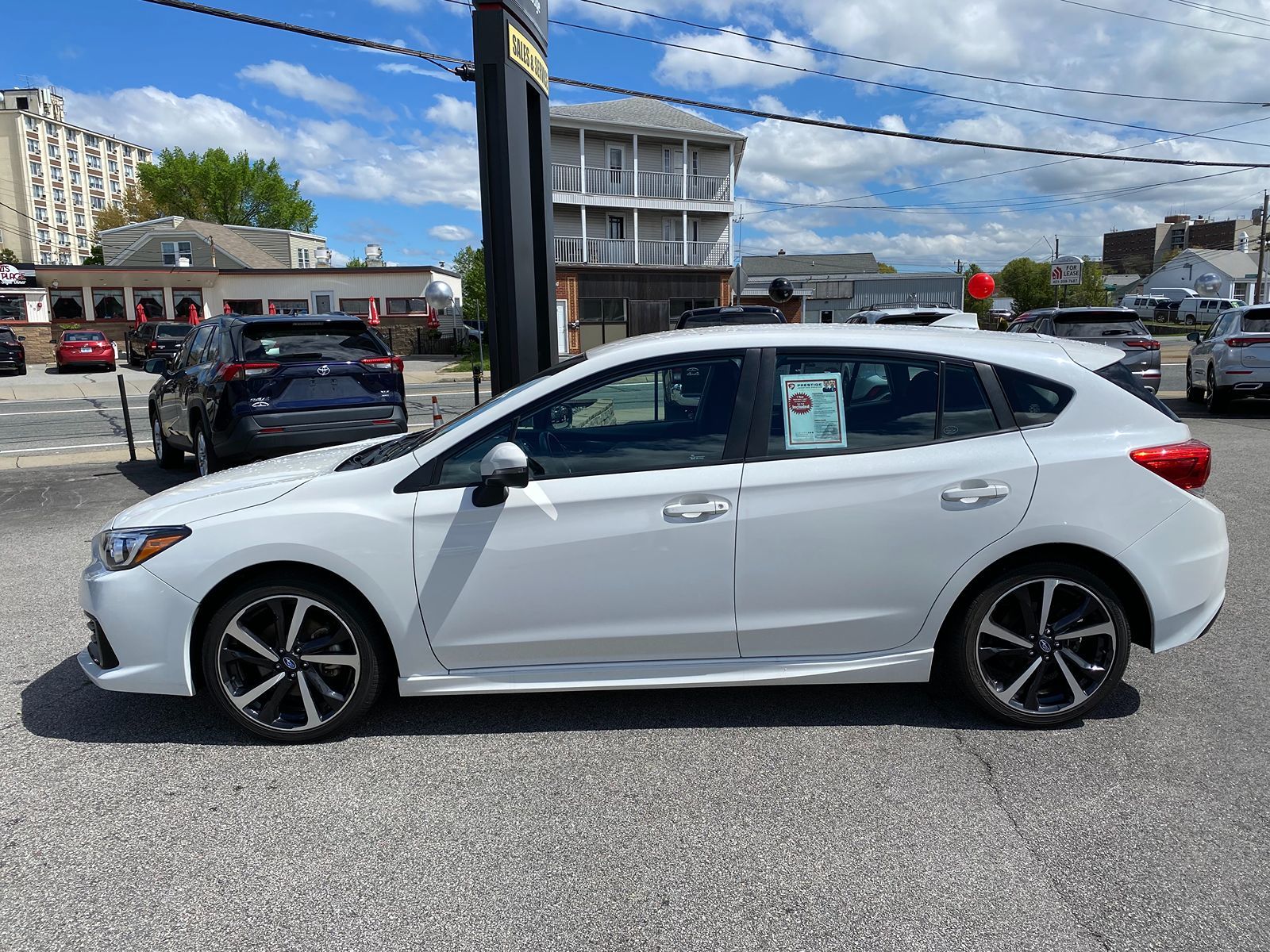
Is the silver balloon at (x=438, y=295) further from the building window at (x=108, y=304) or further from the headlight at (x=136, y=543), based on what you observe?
the building window at (x=108, y=304)

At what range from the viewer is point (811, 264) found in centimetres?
6341

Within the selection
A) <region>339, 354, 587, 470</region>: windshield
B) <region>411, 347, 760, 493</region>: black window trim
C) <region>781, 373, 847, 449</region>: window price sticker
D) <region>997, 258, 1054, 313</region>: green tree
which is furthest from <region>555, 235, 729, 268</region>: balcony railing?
<region>997, 258, 1054, 313</region>: green tree

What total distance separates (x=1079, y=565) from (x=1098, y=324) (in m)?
11.4

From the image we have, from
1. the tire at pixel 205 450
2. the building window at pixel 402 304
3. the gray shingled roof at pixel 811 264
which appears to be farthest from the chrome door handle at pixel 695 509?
the gray shingled roof at pixel 811 264

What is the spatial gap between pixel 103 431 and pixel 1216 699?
16958mm

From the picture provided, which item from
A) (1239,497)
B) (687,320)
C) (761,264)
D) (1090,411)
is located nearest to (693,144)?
(761,264)

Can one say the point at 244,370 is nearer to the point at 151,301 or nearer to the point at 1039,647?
the point at 1039,647

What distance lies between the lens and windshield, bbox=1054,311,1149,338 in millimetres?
13391

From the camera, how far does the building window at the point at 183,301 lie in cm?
4488

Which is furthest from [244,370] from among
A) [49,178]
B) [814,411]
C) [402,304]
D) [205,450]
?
[49,178]

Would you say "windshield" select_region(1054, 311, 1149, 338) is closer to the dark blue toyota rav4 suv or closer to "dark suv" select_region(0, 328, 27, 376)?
the dark blue toyota rav4 suv

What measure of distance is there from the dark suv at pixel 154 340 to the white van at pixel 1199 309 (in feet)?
182

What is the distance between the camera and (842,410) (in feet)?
12.2

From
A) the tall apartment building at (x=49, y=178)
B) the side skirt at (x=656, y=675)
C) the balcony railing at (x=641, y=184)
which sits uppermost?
the tall apartment building at (x=49, y=178)
